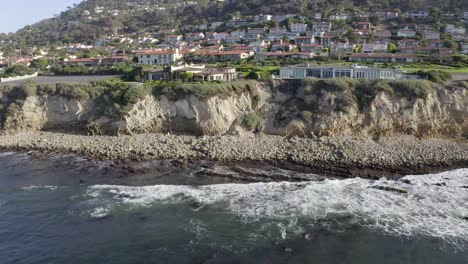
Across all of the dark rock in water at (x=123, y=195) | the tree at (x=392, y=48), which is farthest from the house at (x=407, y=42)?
the dark rock in water at (x=123, y=195)

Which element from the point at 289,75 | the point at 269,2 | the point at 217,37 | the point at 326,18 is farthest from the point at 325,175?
the point at 269,2

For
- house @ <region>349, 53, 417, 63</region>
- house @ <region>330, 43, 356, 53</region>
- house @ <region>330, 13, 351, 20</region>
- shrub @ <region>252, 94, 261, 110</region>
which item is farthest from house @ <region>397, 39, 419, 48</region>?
shrub @ <region>252, 94, 261, 110</region>

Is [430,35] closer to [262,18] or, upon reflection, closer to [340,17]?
[340,17]

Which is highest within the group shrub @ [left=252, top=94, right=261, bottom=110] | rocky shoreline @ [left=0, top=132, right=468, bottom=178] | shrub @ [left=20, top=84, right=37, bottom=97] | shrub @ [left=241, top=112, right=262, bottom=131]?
shrub @ [left=20, top=84, right=37, bottom=97]

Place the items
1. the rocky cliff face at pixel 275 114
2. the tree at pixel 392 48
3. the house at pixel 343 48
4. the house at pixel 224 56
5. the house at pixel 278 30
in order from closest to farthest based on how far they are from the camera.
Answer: the rocky cliff face at pixel 275 114 < the house at pixel 224 56 < the tree at pixel 392 48 < the house at pixel 343 48 < the house at pixel 278 30

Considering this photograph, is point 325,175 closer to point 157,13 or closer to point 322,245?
point 322,245

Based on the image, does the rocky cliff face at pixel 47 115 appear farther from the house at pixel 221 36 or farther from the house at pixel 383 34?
the house at pixel 383 34

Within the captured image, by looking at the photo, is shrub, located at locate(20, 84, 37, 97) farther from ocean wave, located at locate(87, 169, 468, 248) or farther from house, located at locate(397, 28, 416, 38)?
house, located at locate(397, 28, 416, 38)
